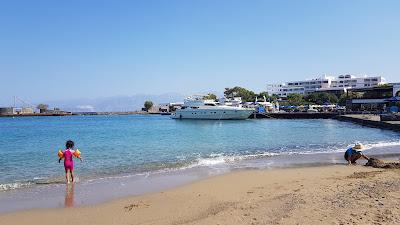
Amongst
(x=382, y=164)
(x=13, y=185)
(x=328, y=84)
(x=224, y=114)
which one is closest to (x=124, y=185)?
(x=13, y=185)

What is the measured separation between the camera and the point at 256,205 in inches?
366

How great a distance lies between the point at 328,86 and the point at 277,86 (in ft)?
96.0

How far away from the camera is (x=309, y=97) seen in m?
132

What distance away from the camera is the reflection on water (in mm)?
10281

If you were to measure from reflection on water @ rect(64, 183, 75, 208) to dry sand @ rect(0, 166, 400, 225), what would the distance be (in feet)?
2.02

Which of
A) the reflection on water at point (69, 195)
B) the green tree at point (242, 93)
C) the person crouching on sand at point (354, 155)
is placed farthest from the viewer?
the green tree at point (242, 93)

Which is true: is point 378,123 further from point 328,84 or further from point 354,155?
point 328,84

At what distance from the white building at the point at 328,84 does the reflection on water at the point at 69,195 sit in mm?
147536

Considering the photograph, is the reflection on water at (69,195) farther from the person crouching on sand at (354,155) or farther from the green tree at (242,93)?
the green tree at (242,93)

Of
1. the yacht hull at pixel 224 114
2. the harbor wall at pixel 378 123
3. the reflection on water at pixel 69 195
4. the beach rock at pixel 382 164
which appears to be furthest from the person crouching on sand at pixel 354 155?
the yacht hull at pixel 224 114

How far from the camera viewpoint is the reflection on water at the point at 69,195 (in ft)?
33.7

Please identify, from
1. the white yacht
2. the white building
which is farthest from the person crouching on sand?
the white building

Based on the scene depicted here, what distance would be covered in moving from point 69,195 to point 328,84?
16580 centimetres

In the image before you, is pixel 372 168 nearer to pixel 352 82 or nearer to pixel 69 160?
pixel 69 160
